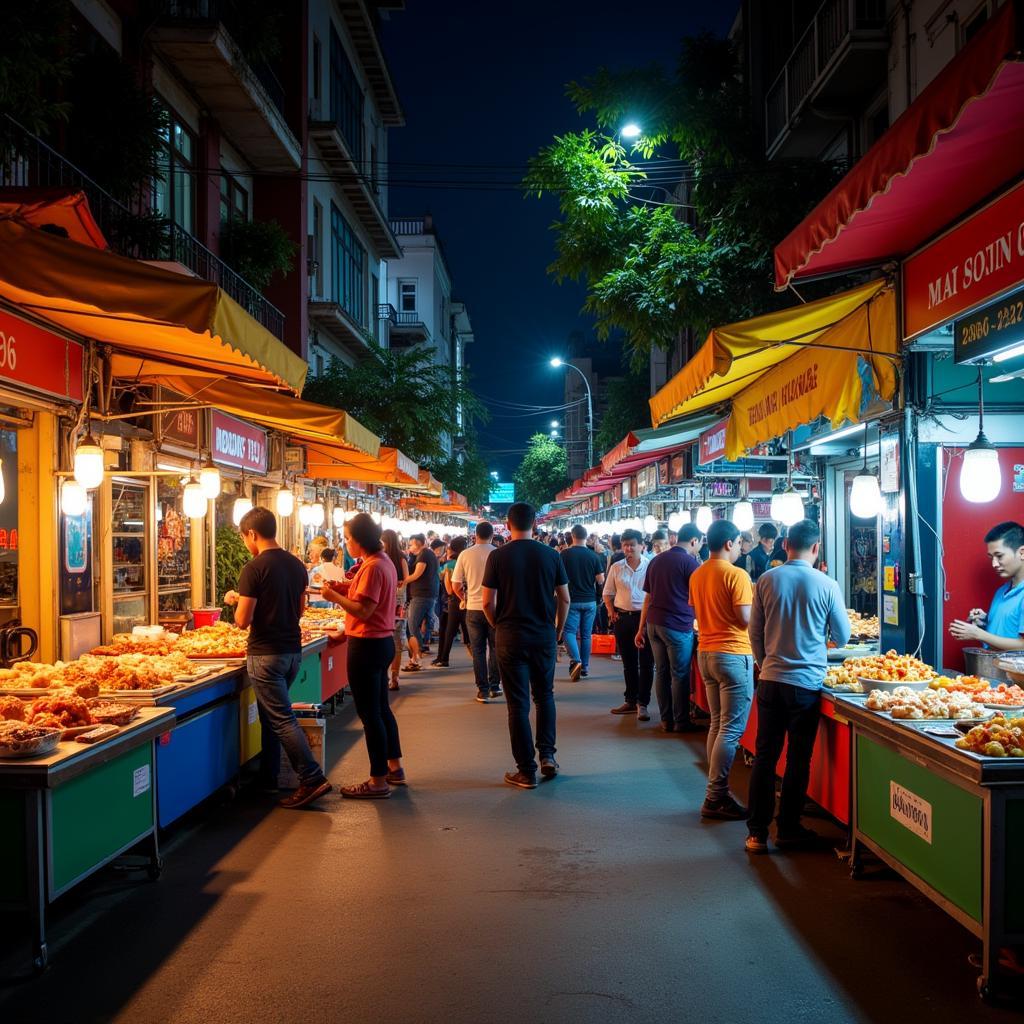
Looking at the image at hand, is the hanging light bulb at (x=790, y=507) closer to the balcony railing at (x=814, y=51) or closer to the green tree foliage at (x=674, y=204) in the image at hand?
the green tree foliage at (x=674, y=204)

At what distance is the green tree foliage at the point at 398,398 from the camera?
23984 millimetres

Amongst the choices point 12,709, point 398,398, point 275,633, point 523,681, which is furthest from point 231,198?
point 12,709

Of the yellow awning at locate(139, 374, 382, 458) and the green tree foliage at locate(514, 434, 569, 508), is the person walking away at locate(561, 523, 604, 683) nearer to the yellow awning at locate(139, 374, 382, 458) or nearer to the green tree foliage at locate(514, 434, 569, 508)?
the yellow awning at locate(139, 374, 382, 458)

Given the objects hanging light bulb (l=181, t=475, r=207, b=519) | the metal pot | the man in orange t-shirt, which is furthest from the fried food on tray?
the metal pot

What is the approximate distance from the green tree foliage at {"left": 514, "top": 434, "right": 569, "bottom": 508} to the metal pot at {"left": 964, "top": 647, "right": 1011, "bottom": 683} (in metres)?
69.6

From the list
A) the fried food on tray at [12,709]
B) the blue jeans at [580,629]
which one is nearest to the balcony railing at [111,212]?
the fried food on tray at [12,709]

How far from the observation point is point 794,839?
21.9 feet

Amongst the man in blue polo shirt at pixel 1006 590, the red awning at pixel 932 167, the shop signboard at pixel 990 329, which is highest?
the red awning at pixel 932 167

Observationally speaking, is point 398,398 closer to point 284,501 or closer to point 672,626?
point 284,501

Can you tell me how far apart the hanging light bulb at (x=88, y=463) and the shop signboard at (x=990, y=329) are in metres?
6.52

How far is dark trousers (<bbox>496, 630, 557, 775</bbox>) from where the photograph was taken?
844 cm

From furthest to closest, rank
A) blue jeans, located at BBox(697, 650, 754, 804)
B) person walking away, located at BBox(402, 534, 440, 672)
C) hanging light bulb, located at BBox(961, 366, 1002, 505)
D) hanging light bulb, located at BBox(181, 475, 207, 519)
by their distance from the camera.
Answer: person walking away, located at BBox(402, 534, 440, 672) < hanging light bulb, located at BBox(181, 475, 207, 519) < blue jeans, located at BBox(697, 650, 754, 804) < hanging light bulb, located at BBox(961, 366, 1002, 505)

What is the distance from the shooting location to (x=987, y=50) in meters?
3.86

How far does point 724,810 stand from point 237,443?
8912mm
